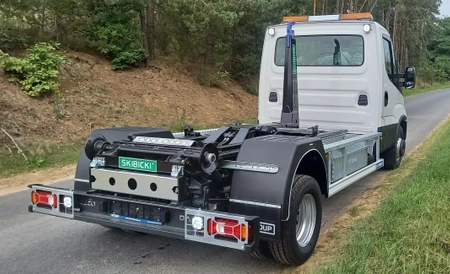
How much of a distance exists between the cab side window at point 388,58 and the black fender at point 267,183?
13.3 ft

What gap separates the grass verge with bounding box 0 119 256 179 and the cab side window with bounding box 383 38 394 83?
249 inches

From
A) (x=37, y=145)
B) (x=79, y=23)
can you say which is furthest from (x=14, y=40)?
(x=37, y=145)

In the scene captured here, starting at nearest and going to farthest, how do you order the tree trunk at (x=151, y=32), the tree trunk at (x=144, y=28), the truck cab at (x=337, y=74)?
the truck cab at (x=337, y=74), the tree trunk at (x=144, y=28), the tree trunk at (x=151, y=32)

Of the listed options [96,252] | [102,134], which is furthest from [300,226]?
[102,134]

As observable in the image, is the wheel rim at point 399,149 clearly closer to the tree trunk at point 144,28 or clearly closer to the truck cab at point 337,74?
the truck cab at point 337,74

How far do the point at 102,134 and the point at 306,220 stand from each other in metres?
2.31

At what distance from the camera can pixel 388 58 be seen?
308 inches

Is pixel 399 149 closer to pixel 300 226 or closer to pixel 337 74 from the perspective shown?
pixel 337 74

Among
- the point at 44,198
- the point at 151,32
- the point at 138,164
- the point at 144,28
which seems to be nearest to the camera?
the point at 138,164

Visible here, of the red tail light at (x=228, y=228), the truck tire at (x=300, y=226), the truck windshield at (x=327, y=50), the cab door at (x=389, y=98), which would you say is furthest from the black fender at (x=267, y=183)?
the cab door at (x=389, y=98)

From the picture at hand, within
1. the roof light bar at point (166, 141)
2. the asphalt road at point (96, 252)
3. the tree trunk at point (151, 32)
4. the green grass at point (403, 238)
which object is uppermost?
the tree trunk at point (151, 32)

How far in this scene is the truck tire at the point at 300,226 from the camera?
4.09 meters

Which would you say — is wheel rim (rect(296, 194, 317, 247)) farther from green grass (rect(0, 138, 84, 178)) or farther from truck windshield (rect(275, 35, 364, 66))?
green grass (rect(0, 138, 84, 178))

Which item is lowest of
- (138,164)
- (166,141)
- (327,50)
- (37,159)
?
(37,159)
